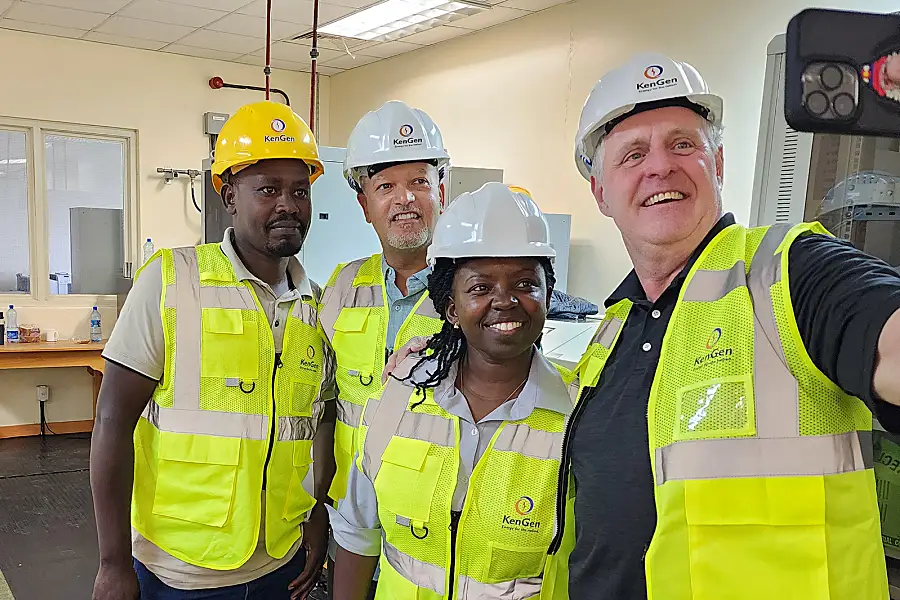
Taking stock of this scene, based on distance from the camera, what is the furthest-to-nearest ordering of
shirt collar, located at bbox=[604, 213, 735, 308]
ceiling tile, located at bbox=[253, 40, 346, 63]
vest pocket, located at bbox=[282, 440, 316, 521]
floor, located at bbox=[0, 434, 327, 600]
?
ceiling tile, located at bbox=[253, 40, 346, 63]
floor, located at bbox=[0, 434, 327, 600]
vest pocket, located at bbox=[282, 440, 316, 521]
shirt collar, located at bbox=[604, 213, 735, 308]

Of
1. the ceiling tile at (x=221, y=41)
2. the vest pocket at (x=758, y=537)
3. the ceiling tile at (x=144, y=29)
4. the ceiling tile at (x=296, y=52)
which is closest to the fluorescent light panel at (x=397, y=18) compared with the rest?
the ceiling tile at (x=296, y=52)

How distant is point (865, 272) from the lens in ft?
2.64

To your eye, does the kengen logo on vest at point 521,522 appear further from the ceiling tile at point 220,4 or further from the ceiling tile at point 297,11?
the ceiling tile at point 220,4

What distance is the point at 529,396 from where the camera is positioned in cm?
128

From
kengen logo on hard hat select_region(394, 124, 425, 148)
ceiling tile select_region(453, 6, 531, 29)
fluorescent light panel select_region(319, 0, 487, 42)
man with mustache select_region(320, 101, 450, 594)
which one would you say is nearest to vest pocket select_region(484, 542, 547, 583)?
man with mustache select_region(320, 101, 450, 594)

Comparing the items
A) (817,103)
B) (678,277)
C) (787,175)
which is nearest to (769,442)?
(678,277)

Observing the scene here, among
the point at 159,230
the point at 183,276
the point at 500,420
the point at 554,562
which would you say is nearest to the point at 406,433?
the point at 500,420

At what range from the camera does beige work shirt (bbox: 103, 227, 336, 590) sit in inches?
64.0

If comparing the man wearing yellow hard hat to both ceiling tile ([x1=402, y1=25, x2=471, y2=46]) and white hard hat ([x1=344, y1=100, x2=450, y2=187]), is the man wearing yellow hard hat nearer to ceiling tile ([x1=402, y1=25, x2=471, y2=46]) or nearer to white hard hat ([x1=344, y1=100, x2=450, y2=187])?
white hard hat ([x1=344, y1=100, x2=450, y2=187])

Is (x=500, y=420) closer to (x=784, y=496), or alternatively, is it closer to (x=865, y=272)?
(x=784, y=496)

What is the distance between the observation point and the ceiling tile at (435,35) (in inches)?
199

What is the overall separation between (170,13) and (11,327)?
268 cm

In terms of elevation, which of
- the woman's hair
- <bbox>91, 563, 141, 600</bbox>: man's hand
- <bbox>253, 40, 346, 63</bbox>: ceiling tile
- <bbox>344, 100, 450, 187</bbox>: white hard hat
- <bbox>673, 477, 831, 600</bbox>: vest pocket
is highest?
<bbox>253, 40, 346, 63</bbox>: ceiling tile

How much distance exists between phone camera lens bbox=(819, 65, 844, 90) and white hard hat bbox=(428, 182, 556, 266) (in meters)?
0.59
